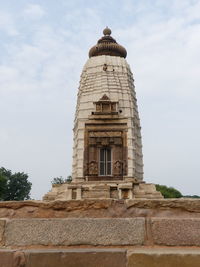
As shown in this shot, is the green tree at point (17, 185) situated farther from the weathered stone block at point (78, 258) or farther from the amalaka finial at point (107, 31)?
the weathered stone block at point (78, 258)

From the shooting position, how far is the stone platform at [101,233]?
115 inches

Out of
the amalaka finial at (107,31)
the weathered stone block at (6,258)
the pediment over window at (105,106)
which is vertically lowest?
the weathered stone block at (6,258)

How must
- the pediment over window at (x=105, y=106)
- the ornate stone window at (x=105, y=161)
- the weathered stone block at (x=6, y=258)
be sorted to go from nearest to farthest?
the weathered stone block at (x=6, y=258) → the ornate stone window at (x=105, y=161) → the pediment over window at (x=105, y=106)

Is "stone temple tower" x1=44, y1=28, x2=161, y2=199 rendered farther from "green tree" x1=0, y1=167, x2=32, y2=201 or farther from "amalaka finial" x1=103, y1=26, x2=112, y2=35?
"green tree" x1=0, y1=167, x2=32, y2=201

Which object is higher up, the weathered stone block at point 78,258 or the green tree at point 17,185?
the green tree at point 17,185

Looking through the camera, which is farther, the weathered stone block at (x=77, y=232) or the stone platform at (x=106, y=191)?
the stone platform at (x=106, y=191)

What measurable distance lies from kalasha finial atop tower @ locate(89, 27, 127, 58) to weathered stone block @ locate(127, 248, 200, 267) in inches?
1118

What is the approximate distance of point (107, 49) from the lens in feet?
99.3

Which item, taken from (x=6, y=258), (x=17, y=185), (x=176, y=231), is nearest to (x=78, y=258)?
(x=6, y=258)

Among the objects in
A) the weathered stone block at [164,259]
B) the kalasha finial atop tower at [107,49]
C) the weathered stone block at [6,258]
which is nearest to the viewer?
the weathered stone block at [164,259]

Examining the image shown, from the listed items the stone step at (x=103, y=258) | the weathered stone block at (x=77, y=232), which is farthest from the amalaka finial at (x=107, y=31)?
the stone step at (x=103, y=258)

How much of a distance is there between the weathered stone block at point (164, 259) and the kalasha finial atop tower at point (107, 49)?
28391mm

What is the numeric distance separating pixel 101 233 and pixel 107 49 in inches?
1122

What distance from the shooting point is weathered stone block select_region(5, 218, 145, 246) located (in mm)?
3115
